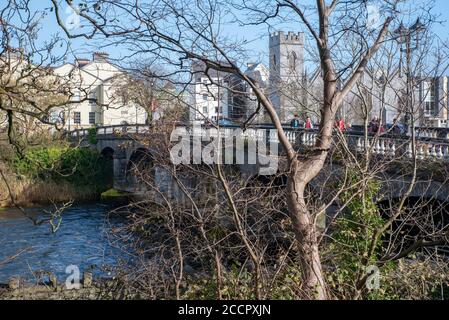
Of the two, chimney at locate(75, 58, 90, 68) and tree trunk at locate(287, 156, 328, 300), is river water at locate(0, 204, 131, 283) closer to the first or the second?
chimney at locate(75, 58, 90, 68)

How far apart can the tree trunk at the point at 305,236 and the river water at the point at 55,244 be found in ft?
24.8

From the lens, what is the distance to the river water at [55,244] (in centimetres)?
1673

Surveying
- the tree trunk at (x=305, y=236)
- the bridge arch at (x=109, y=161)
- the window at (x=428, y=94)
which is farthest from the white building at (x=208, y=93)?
the bridge arch at (x=109, y=161)

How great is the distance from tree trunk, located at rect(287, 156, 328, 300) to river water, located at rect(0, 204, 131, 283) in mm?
7551

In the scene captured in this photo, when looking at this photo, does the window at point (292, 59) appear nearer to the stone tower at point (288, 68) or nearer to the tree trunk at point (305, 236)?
the stone tower at point (288, 68)

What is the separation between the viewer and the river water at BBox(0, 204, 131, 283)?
16734 mm

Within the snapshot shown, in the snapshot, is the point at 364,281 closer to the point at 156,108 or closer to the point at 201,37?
the point at 201,37

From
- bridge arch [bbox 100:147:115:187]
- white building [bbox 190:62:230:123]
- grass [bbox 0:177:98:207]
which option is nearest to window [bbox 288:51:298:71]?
white building [bbox 190:62:230:123]

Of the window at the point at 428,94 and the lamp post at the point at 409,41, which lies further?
the window at the point at 428,94

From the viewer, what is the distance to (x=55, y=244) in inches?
842

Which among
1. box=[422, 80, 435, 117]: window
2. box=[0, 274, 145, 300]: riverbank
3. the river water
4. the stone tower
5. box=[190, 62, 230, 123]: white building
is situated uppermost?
the stone tower

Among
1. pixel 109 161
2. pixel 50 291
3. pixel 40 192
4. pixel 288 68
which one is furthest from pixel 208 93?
pixel 109 161

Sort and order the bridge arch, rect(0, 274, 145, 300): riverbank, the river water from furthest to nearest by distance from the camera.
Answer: the bridge arch < the river water < rect(0, 274, 145, 300): riverbank
